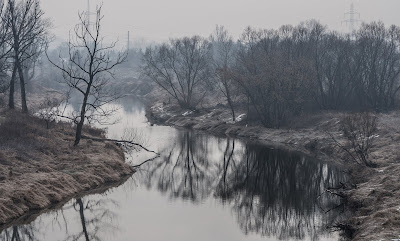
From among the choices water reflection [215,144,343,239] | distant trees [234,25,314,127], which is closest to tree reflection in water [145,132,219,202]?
water reflection [215,144,343,239]

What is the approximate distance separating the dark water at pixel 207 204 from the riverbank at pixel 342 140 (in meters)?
1.66

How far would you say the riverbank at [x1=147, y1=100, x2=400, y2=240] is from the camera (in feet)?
70.3

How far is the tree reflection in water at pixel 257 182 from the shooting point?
25172 mm

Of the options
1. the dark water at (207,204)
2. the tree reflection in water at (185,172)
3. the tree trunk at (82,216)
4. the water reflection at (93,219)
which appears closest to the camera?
the water reflection at (93,219)

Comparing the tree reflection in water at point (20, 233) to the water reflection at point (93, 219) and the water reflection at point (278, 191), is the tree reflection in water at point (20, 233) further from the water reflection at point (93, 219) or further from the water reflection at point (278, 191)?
the water reflection at point (278, 191)

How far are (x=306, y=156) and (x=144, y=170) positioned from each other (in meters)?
16.1

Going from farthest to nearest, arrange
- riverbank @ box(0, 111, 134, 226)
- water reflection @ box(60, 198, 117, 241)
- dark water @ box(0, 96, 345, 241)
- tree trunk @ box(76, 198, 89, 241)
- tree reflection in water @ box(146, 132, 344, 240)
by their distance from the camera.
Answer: tree reflection in water @ box(146, 132, 344, 240) < riverbank @ box(0, 111, 134, 226) < dark water @ box(0, 96, 345, 241) < tree trunk @ box(76, 198, 89, 241) < water reflection @ box(60, 198, 117, 241)

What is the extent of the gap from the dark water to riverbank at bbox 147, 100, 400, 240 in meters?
1.66

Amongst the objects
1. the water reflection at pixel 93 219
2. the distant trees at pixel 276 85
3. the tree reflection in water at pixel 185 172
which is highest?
the distant trees at pixel 276 85

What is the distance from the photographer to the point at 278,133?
182 feet

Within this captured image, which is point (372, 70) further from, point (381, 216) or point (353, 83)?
point (381, 216)

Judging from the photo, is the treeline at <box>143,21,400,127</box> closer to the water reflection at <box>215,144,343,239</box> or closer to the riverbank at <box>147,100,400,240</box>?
the riverbank at <box>147,100,400,240</box>

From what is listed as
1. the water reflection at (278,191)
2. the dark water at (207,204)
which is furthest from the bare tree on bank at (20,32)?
the water reflection at (278,191)

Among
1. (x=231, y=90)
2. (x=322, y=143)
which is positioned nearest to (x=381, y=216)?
(x=322, y=143)
